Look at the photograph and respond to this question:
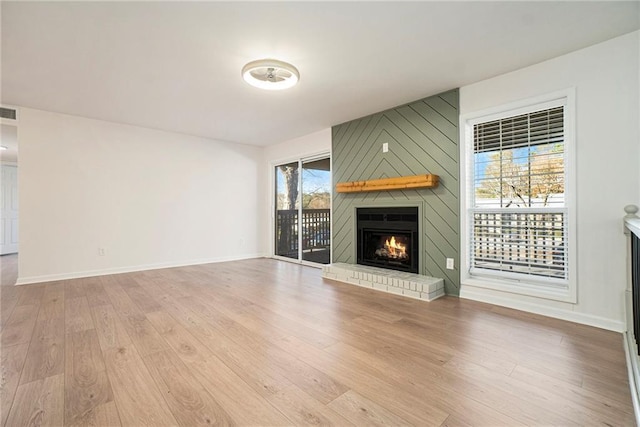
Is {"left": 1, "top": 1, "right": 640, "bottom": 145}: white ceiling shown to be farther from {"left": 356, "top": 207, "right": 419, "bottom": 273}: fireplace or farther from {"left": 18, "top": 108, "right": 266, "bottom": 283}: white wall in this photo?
{"left": 356, "top": 207, "right": 419, "bottom": 273}: fireplace

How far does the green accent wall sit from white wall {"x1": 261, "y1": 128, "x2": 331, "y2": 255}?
589 mm

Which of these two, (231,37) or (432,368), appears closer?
(432,368)

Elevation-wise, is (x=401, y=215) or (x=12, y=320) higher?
(x=401, y=215)

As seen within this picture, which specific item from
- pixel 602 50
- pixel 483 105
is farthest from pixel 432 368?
pixel 602 50

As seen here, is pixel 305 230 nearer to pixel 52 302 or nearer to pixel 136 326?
pixel 136 326

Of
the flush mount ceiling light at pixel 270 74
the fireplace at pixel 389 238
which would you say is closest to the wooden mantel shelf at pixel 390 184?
the fireplace at pixel 389 238

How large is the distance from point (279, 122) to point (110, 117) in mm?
2497

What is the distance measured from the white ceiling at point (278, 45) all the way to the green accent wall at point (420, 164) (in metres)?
0.31

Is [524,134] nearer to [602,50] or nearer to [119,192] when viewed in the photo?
[602,50]

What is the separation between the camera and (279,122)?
4621 millimetres

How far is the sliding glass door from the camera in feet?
17.2

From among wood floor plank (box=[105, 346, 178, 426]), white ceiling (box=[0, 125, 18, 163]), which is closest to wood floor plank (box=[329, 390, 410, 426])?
wood floor plank (box=[105, 346, 178, 426])

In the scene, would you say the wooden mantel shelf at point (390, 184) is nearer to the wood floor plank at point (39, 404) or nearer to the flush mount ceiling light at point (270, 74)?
the flush mount ceiling light at point (270, 74)

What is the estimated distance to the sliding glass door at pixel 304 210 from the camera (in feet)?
17.2
